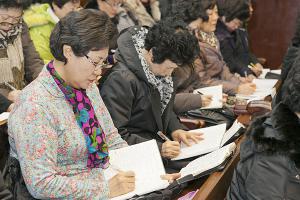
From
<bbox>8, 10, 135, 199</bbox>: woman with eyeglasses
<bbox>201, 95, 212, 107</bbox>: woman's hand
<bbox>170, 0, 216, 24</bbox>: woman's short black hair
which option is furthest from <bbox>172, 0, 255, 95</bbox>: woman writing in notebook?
<bbox>8, 10, 135, 199</bbox>: woman with eyeglasses

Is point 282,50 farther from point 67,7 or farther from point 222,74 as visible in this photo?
point 67,7

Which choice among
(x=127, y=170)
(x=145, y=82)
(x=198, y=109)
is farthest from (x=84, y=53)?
(x=198, y=109)

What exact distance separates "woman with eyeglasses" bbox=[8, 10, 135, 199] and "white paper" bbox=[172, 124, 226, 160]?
0.54 m

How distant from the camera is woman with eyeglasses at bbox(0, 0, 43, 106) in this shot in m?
2.02

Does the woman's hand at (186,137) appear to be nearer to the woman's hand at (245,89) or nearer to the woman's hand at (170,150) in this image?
the woman's hand at (170,150)

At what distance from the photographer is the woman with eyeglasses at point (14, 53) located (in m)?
2.02

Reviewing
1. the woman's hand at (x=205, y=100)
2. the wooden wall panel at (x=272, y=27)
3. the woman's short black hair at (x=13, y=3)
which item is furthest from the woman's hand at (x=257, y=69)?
the woman's short black hair at (x=13, y=3)

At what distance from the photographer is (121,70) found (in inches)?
80.8

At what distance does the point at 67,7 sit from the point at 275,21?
2803 mm

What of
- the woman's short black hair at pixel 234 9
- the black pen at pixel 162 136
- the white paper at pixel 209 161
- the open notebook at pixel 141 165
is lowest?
the black pen at pixel 162 136

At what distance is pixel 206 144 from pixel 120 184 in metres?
0.69

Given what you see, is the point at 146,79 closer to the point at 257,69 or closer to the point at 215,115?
the point at 215,115

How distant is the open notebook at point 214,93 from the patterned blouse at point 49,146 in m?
1.32

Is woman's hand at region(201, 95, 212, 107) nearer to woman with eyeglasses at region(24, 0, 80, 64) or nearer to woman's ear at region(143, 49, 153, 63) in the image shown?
woman's ear at region(143, 49, 153, 63)
